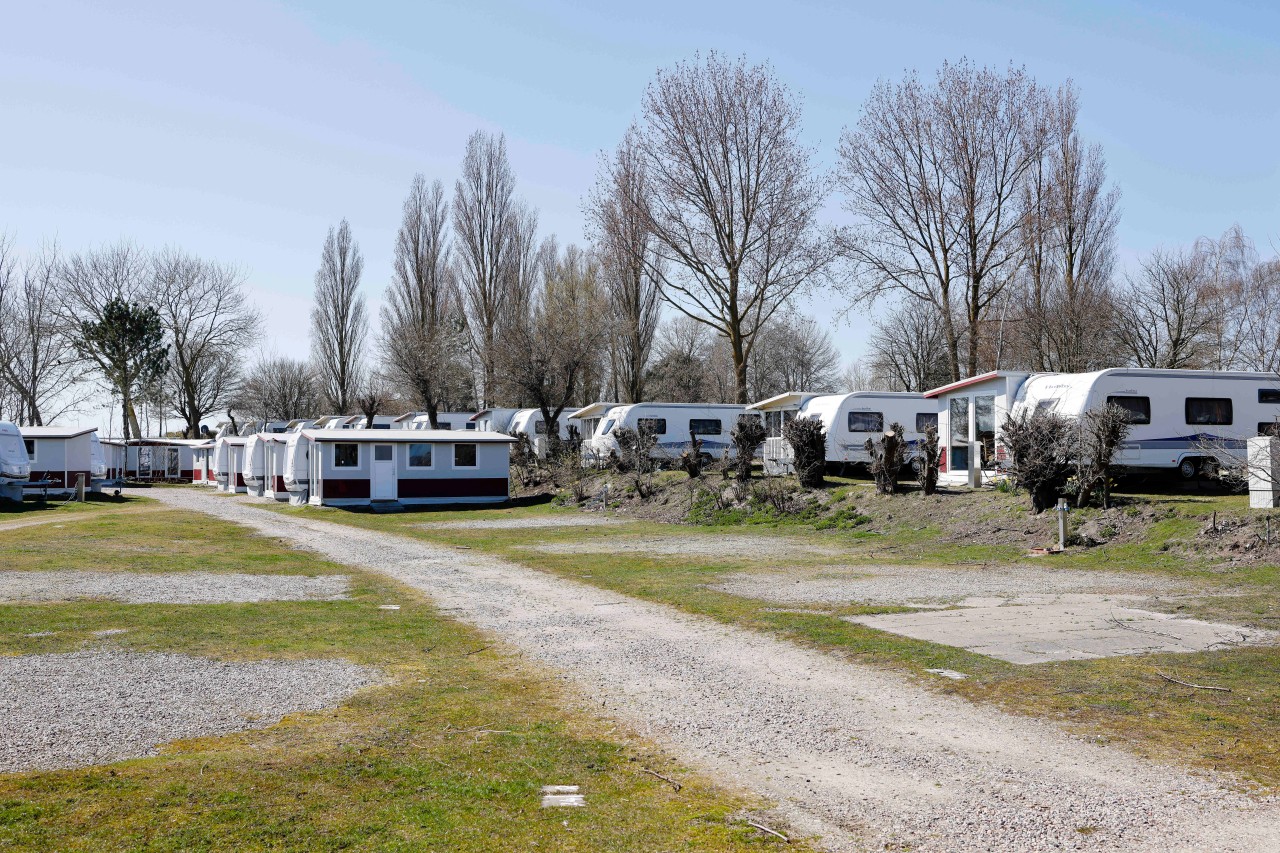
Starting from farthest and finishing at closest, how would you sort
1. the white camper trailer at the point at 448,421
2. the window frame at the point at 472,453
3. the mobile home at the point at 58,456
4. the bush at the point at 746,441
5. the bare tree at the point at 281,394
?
the bare tree at the point at 281,394 < the white camper trailer at the point at 448,421 < the mobile home at the point at 58,456 < the window frame at the point at 472,453 < the bush at the point at 746,441

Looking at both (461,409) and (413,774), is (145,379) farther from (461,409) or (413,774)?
(413,774)

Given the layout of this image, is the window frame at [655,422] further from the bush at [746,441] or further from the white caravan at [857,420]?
the white caravan at [857,420]

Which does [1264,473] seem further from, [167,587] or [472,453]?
[472,453]

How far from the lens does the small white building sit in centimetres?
2164

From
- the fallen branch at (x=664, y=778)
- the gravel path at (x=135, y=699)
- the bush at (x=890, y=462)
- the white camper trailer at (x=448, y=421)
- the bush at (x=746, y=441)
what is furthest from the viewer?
the white camper trailer at (x=448, y=421)

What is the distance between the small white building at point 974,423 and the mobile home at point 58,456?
29722 millimetres

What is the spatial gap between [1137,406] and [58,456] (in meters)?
35.2

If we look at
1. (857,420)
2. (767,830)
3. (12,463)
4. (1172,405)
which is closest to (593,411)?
(857,420)

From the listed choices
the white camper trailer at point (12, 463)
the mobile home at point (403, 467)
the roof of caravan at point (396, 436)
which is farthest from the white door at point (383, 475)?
the white camper trailer at point (12, 463)

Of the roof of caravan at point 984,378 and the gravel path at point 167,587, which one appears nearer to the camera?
the gravel path at point 167,587

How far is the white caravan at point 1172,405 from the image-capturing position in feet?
65.3

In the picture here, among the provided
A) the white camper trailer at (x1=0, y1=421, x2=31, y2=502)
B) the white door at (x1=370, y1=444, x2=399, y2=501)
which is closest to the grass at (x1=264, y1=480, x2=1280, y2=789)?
the white door at (x1=370, y1=444, x2=399, y2=501)

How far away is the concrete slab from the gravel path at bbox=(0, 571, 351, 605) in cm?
680

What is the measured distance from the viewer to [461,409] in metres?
54.9
